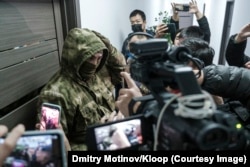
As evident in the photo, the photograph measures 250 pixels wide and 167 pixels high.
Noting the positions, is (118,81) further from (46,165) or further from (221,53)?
(221,53)

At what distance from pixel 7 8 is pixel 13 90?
433 mm

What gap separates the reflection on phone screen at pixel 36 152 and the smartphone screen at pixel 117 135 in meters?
0.08

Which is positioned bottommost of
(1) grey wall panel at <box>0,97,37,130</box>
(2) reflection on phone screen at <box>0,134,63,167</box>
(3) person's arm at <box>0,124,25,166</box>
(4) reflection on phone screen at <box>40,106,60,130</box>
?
(1) grey wall panel at <box>0,97,37,130</box>

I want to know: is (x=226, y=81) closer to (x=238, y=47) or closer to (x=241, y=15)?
(x=238, y=47)

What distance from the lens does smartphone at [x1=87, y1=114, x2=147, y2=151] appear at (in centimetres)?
55

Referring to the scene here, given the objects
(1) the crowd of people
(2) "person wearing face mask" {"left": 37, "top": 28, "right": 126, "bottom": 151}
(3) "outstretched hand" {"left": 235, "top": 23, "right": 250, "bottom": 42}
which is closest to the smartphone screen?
(1) the crowd of people

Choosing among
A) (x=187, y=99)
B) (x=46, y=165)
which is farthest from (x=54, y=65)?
(x=187, y=99)

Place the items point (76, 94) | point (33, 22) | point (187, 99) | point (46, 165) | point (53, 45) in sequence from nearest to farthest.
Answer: point (187, 99), point (46, 165), point (76, 94), point (33, 22), point (53, 45)

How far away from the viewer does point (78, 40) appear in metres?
1.28

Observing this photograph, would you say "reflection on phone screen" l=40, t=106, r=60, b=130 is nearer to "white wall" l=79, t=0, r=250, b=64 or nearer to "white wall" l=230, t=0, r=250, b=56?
"white wall" l=79, t=0, r=250, b=64

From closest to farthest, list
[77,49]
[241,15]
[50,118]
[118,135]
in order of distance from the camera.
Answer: [118,135], [50,118], [77,49], [241,15]

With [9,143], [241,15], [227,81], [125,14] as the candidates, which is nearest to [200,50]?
[227,81]

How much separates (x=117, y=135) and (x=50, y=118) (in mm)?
476

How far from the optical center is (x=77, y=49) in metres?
1.27
